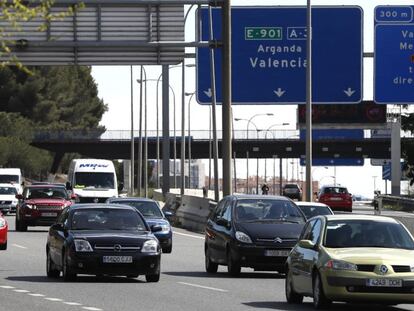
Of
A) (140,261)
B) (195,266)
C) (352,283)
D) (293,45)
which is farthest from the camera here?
(293,45)

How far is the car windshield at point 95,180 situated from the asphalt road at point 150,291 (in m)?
30.0

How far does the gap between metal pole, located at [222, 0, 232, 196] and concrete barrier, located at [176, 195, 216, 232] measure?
3581 millimetres

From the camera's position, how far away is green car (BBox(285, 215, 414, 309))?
62.0 feet

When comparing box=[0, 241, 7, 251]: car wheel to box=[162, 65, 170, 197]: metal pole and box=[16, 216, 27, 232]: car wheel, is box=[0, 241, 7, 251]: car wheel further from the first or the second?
box=[162, 65, 170, 197]: metal pole

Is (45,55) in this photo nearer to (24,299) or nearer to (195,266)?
(195,266)

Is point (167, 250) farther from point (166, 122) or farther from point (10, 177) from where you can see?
point (10, 177)

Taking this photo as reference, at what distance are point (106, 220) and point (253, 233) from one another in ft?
8.88

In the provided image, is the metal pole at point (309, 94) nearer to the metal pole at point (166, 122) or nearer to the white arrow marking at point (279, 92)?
the white arrow marking at point (279, 92)

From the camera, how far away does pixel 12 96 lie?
13438 centimetres

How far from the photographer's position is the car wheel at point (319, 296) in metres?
19.3

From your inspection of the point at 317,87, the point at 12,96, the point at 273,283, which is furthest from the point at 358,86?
the point at 12,96

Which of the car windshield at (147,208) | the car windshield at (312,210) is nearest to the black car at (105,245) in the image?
the car windshield at (312,210)

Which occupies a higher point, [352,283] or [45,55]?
[45,55]

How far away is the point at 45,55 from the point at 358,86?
1234 centimetres
